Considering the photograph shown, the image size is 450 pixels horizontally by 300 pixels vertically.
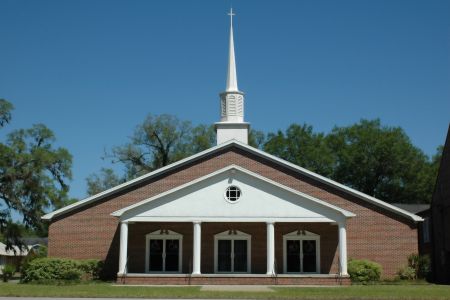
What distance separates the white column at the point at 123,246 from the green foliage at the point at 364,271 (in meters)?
11.9

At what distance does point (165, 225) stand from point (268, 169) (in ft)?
23.0

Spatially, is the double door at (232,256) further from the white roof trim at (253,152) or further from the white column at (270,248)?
the white roof trim at (253,152)

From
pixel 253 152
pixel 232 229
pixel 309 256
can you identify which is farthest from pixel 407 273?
pixel 253 152

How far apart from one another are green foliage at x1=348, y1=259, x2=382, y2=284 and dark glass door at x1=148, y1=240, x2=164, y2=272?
34.4 ft

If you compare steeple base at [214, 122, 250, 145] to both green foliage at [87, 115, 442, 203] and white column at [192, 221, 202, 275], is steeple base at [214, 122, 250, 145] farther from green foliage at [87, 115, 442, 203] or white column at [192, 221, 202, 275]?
green foliage at [87, 115, 442, 203]

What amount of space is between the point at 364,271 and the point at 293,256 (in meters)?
4.28

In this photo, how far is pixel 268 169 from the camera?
37.2m

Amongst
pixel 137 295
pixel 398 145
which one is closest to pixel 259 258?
pixel 137 295

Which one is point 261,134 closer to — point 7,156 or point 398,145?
point 398,145

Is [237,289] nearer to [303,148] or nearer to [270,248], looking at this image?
[270,248]

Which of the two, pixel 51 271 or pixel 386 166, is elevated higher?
pixel 386 166

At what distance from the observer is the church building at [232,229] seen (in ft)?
108

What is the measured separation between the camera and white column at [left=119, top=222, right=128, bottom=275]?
31.9 metres

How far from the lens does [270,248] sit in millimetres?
32062
